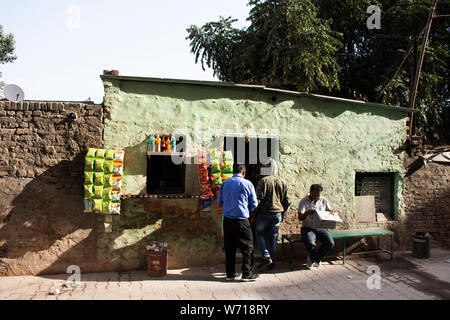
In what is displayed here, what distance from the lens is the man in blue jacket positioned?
4.71 metres

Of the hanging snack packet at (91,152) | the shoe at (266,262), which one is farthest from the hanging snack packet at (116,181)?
the shoe at (266,262)

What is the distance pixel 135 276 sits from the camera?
16.1 ft

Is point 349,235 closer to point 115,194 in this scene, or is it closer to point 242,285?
point 242,285

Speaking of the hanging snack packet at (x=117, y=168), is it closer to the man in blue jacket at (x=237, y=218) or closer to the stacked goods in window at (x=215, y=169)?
the stacked goods in window at (x=215, y=169)

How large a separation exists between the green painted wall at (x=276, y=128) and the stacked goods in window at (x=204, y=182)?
9.7 inches

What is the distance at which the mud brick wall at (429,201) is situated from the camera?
22.3ft

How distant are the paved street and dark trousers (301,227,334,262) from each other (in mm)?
329

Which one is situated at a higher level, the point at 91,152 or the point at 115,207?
the point at 91,152

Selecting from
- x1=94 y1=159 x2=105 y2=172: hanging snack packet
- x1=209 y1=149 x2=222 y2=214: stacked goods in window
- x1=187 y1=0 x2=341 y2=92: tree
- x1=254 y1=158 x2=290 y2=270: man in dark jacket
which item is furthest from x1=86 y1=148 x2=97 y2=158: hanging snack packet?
x1=187 y1=0 x2=341 y2=92: tree

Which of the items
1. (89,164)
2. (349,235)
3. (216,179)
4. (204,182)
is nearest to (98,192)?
(89,164)

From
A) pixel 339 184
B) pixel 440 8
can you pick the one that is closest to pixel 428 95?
pixel 440 8

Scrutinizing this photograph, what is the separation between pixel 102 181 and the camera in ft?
A: 15.5

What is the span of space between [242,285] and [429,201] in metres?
5.06

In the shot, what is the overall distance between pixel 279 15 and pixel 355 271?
9679 mm
